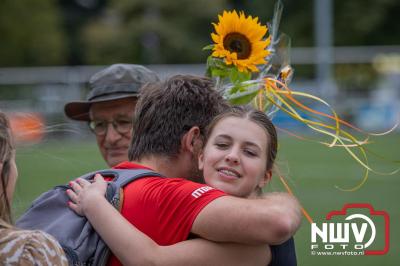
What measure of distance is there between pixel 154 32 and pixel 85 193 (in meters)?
36.5

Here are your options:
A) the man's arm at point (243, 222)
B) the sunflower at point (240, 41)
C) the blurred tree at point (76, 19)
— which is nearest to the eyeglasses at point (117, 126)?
the sunflower at point (240, 41)

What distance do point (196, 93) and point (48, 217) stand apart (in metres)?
0.76

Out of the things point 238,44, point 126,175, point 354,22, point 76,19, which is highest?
point 76,19

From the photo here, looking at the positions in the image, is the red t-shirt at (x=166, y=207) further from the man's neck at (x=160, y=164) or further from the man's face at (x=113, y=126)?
the man's face at (x=113, y=126)

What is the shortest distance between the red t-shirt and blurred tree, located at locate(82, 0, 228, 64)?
1405 inches

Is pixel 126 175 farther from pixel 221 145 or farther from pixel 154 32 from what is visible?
pixel 154 32

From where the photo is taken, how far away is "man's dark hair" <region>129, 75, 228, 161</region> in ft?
10.3

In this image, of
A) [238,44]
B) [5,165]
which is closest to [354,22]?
[238,44]

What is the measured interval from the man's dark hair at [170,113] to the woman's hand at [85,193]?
24cm

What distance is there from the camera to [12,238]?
2.29 metres

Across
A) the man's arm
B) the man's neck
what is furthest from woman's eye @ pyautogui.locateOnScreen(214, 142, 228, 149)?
the man's arm

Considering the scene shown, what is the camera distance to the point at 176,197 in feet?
9.34

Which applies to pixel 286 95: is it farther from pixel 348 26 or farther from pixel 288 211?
pixel 348 26

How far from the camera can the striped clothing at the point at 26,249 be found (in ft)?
7.42
